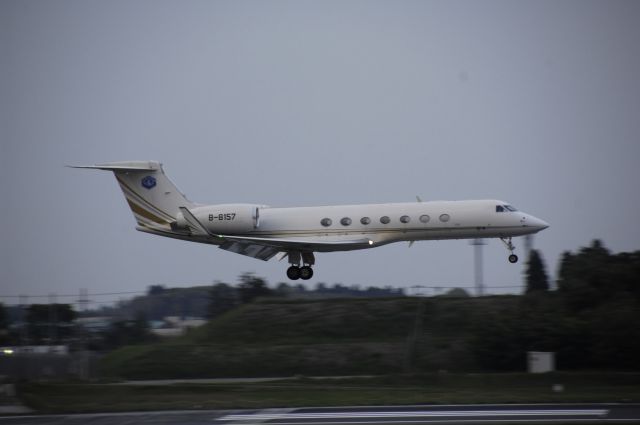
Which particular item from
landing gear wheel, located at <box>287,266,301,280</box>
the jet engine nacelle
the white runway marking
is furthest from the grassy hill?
the white runway marking

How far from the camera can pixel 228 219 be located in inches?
1367

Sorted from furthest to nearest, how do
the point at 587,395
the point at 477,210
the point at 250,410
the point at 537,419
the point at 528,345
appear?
the point at 528,345, the point at 477,210, the point at 587,395, the point at 250,410, the point at 537,419

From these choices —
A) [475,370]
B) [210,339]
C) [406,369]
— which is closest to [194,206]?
[210,339]

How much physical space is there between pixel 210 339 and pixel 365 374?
28.3 ft

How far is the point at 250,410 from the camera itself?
960 inches

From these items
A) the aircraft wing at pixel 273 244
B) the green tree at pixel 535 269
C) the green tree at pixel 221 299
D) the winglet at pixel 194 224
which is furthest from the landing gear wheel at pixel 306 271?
the green tree at pixel 535 269

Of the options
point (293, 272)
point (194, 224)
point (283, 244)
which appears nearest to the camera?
point (194, 224)

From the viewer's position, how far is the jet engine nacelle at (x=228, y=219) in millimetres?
34562

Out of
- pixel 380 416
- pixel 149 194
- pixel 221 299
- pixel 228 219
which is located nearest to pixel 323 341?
pixel 228 219

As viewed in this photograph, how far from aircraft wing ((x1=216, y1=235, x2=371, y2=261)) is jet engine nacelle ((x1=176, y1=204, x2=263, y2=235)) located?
0.60 meters

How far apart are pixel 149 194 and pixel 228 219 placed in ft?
11.9

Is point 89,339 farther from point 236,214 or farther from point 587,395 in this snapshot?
point 587,395

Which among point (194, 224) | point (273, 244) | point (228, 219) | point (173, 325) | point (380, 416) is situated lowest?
point (380, 416)

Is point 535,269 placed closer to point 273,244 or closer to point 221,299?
point 221,299
